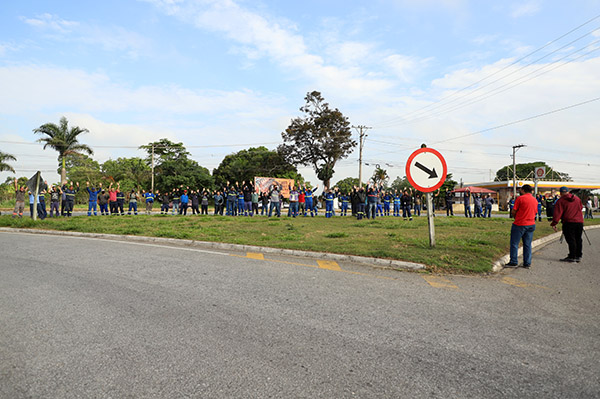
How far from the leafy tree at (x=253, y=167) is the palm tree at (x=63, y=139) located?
72.1 feet

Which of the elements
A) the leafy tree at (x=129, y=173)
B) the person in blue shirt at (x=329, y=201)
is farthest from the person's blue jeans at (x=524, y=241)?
the leafy tree at (x=129, y=173)

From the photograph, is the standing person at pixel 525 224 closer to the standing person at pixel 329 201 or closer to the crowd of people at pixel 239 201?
the crowd of people at pixel 239 201

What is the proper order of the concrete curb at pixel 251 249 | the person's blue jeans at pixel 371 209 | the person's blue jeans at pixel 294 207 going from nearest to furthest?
the concrete curb at pixel 251 249
the person's blue jeans at pixel 371 209
the person's blue jeans at pixel 294 207

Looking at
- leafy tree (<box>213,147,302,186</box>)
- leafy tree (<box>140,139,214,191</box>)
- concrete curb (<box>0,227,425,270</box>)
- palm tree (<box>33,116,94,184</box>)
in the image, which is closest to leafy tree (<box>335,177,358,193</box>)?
leafy tree (<box>213,147,302,186</box>)

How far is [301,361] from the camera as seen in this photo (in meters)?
3.17

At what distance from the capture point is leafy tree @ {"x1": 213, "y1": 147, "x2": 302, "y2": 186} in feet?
180

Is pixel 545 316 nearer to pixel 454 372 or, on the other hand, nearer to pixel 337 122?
pixel 454 372

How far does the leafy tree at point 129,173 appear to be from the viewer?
178ft

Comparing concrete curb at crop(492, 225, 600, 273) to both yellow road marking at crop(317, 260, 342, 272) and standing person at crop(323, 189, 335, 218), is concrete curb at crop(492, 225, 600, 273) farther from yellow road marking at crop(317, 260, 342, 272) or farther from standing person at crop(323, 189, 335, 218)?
standing person at crop(323, 189, 335, 218)

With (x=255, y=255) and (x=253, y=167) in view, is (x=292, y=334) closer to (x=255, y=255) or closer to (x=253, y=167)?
(x=255, y=255)

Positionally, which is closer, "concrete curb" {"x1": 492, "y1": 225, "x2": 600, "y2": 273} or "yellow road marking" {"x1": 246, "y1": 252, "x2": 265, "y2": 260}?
"concrete curb" {"x1": 492, "y1": 225, "x2": 600, "y2": 273}

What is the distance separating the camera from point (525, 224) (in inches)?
303

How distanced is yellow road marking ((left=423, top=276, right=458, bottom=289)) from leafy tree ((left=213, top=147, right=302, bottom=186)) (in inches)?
1831

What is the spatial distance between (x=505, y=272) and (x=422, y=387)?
211 inches
